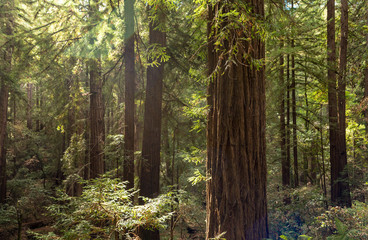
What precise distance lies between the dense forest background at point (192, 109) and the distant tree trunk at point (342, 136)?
0.04m

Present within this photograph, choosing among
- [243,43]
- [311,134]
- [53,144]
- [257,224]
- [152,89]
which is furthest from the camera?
[53,144]

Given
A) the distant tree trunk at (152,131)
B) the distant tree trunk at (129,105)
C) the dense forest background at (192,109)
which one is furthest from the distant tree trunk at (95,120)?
the distant tree trunk at (152,131)

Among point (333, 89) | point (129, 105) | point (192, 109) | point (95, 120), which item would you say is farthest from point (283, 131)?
point (95, 120)

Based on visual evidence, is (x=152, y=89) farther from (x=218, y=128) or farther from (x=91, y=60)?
(x=218, y=128)

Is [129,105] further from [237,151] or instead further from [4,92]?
[4,92]

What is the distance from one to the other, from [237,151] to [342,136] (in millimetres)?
8786

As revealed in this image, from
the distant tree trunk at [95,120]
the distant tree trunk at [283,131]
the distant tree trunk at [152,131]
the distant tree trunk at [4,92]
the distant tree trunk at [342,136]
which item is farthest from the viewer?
the distant tree trunk at [4,92]

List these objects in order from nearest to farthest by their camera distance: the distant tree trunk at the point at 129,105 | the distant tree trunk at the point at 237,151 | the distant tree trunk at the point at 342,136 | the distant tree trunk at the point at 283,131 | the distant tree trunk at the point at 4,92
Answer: the distant tree trunk at the point at 237,151
the distant tree trunk at the point at 129,105
the distant tree trunk at the point at 342,136
the distant tree trunk at the point at 283,131
the distant tree trunk at the point at 4,92

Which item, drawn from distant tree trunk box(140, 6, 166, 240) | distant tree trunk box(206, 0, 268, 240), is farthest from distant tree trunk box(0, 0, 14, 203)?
distant tree trunk box(206, 0, 268, 240)

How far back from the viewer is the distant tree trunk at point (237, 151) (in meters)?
3.15

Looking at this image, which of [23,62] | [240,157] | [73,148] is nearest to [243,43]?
[240,157]

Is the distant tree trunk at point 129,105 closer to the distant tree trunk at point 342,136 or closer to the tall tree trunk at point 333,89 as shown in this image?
the tall tree trunk at point 333,89

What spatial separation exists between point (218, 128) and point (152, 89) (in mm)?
5031

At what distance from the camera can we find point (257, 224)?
3211 millimetres
